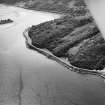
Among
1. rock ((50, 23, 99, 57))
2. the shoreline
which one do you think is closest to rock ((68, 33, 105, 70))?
the shoreline

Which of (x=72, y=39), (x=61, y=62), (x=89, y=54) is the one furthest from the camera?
(x=72, y=39)

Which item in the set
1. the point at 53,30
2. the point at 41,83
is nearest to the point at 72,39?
the point at 53,30

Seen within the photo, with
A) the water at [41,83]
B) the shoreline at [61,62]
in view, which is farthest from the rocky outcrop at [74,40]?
the water at [41,83]

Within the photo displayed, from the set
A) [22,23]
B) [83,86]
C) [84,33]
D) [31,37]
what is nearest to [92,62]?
[83,86]

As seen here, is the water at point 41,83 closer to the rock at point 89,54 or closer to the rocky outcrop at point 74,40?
the rock at point 89,54

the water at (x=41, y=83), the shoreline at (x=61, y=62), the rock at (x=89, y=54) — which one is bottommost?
the water at (x=41, y=83)

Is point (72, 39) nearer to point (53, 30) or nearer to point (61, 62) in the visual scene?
point (53, 30)
